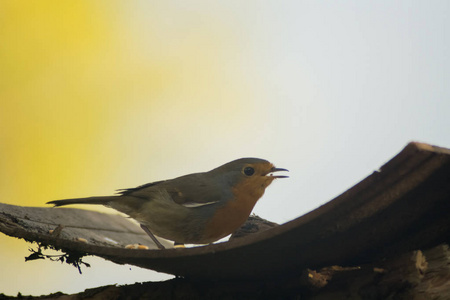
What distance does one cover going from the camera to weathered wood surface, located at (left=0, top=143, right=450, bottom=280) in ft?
6.30

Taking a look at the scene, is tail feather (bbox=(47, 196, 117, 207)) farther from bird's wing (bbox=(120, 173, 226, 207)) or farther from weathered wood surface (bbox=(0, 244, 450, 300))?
weathered wood surface (bbox=(0, 244, 450, 300))

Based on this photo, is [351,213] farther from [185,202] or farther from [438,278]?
[185,202]

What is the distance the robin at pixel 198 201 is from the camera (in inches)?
151

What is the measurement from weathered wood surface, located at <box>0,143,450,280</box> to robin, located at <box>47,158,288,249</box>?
132 centimetres

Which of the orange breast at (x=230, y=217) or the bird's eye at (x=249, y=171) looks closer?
the orange breast at (x=230, y=217)

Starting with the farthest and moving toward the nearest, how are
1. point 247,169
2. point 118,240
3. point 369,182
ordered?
point 247,169 → point 118,240 → point 369,182

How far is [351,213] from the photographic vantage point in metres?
2.05

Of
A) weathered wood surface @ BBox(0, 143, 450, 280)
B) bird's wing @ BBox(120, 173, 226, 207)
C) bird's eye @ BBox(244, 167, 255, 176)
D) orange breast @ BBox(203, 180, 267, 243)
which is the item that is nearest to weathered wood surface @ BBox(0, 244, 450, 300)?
weathered wood surface @ BBox(0, 143, 450, 280)

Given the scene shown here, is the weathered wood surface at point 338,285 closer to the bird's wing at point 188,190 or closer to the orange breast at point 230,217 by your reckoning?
the orange breast at point 230,217

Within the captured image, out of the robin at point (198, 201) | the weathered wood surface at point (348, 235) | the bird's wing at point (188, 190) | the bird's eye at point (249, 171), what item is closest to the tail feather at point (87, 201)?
the robin at point (198, 201)

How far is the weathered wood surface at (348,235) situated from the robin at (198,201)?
1323 mm

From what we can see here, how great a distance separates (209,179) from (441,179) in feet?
8.60

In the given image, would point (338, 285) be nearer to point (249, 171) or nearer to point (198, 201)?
point (198, 201)

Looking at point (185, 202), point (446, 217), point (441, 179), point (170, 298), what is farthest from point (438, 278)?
point (185, 202)
